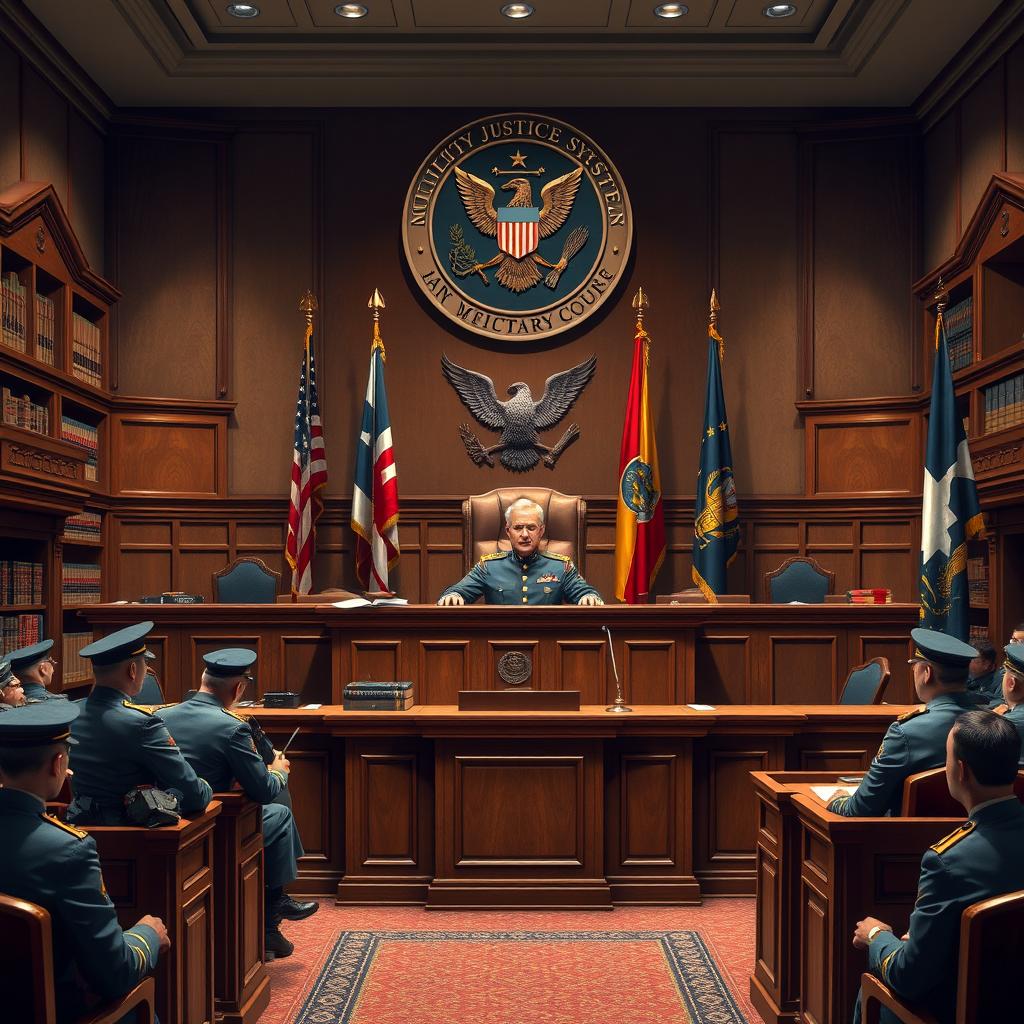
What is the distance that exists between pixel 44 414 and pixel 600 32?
4.71 metres

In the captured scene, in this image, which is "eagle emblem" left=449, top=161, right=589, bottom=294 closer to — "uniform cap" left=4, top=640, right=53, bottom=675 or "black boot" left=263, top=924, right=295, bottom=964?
"uniform cap" left=4, top=640, right=53, bottom=675

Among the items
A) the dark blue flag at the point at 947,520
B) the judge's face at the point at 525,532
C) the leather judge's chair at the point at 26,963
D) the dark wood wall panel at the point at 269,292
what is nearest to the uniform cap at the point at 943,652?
the leather judge's chair at the point at 26,963

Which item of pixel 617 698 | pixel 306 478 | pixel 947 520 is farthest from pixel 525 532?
pixel 947 520

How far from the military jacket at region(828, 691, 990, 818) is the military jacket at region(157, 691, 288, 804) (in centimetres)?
196

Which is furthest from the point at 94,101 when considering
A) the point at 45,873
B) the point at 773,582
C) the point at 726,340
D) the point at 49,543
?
the point at 45,873

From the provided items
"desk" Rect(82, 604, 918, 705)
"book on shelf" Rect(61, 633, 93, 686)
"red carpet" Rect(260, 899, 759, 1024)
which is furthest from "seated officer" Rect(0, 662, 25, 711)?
"book on shelf" Rect(61, 633, 93, 686)

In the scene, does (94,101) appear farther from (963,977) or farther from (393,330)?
(963,977)

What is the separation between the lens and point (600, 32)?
8031mm

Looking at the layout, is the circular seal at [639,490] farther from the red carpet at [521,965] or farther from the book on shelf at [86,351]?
the book on shelf at [86,351]

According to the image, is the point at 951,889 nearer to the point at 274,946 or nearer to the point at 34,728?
the point at 34,728

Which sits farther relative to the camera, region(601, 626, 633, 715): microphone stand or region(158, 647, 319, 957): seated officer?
region(601, 626, 633, 715): microphone stand

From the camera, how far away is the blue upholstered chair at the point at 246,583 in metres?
8.16

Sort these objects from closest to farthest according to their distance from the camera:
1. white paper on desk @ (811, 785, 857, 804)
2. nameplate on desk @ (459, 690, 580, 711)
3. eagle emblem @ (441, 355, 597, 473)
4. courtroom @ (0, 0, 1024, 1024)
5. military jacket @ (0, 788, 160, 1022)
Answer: military jacket @ (0, 788, 160, 1022) → white paper on desk @ (811, 785, 857, 804) → courtroom @ (0, 0, 1024, 1024) → nameplate on desk @ (459, 690, 580, 711) → eagle emblem @ (441, 355, 597, 473)

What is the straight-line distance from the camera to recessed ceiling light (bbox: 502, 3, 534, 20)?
765 cm
